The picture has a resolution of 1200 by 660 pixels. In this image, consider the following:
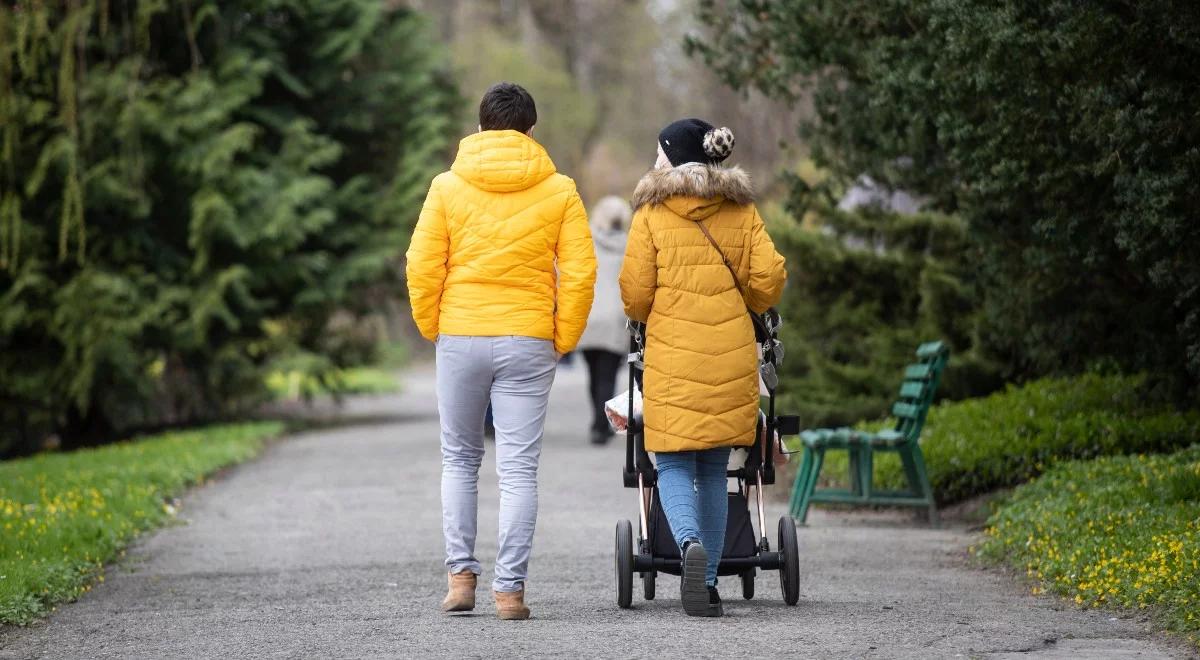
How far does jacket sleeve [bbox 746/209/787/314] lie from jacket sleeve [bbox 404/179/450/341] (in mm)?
1194

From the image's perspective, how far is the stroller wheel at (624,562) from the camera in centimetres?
692

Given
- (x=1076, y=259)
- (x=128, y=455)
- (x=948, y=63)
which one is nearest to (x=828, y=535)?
(x=1076, y=259)

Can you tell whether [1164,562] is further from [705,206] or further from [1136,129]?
[705,206]

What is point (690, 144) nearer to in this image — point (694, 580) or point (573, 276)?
point (573, 276)

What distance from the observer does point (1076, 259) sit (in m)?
9.62

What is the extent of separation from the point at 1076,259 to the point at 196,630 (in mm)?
5241

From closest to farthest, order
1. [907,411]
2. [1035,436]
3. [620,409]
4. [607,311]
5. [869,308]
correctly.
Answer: [620,409] → [907,411] → [1035,436] → [869,308] → [607,311]

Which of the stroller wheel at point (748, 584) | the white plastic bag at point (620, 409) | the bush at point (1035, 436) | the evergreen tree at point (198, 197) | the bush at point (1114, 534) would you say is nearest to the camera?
the bush at point (1114, 534)

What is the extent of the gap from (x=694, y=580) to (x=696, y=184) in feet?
4.97

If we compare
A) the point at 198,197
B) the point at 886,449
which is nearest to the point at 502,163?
the point at 886,449

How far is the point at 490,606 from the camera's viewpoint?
7367 mm

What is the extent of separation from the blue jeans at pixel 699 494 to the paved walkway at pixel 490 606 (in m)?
0.33

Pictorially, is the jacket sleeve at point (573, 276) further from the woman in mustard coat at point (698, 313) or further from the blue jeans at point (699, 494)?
the blue jeans at point (699, 494)

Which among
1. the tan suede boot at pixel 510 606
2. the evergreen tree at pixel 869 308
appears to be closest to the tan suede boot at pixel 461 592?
the tan suede boot at pixel 510 606
